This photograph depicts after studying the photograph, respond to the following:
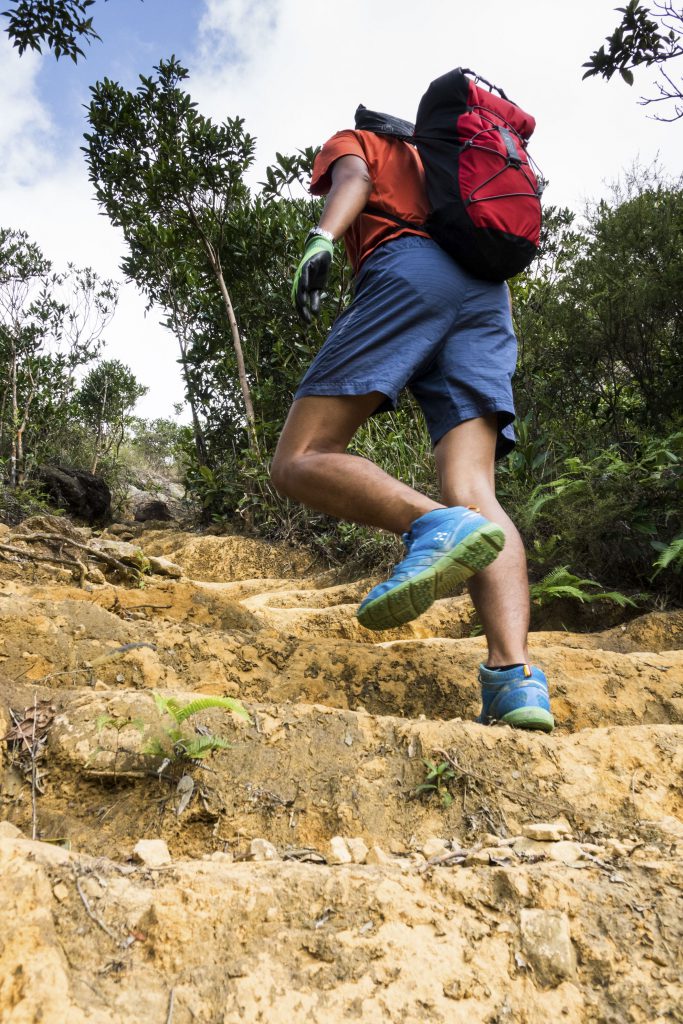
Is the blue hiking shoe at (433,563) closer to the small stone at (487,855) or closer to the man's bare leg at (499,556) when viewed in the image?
the man's bare leg at (499,556)

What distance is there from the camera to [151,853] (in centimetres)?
128

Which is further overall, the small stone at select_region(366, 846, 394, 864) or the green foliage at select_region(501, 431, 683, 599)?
the green foliage at select_region(501, 431, 683, 599)

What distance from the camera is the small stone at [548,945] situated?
0.99 metres

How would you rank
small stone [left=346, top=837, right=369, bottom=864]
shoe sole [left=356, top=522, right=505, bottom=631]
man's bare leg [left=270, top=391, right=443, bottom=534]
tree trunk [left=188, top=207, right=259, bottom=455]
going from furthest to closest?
tree trunk [left=188, top=207, right=259, bottom=455] → man's bare leg [left=270, top=391, right=443, bottom=534] → shoe sole [left=356, top=522, right=505, bottom=631] → small stone [left=346, top=837, right=369, bottom=864]

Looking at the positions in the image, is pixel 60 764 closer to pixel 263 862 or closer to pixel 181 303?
pixel 263 862

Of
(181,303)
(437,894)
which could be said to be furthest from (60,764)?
(181,303)

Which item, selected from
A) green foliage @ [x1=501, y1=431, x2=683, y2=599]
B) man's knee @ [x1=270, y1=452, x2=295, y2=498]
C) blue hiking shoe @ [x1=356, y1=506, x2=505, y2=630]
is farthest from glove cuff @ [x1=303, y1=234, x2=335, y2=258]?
green foliage @ [x1=501, y1=431, x2=683, y2=599]

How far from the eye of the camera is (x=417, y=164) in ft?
7.80

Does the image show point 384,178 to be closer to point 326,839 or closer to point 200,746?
point 200,746

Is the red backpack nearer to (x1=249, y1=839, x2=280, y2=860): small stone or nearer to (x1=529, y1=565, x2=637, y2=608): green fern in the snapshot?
(x1=249, y1=839, x2=280, y2=860): small stone

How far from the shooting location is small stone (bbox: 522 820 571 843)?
1351mm

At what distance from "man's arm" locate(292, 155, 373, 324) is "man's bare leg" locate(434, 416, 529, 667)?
59cm

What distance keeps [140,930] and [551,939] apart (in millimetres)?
567

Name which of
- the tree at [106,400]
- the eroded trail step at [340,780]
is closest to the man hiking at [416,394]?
the eroded trail step at [340,780]
